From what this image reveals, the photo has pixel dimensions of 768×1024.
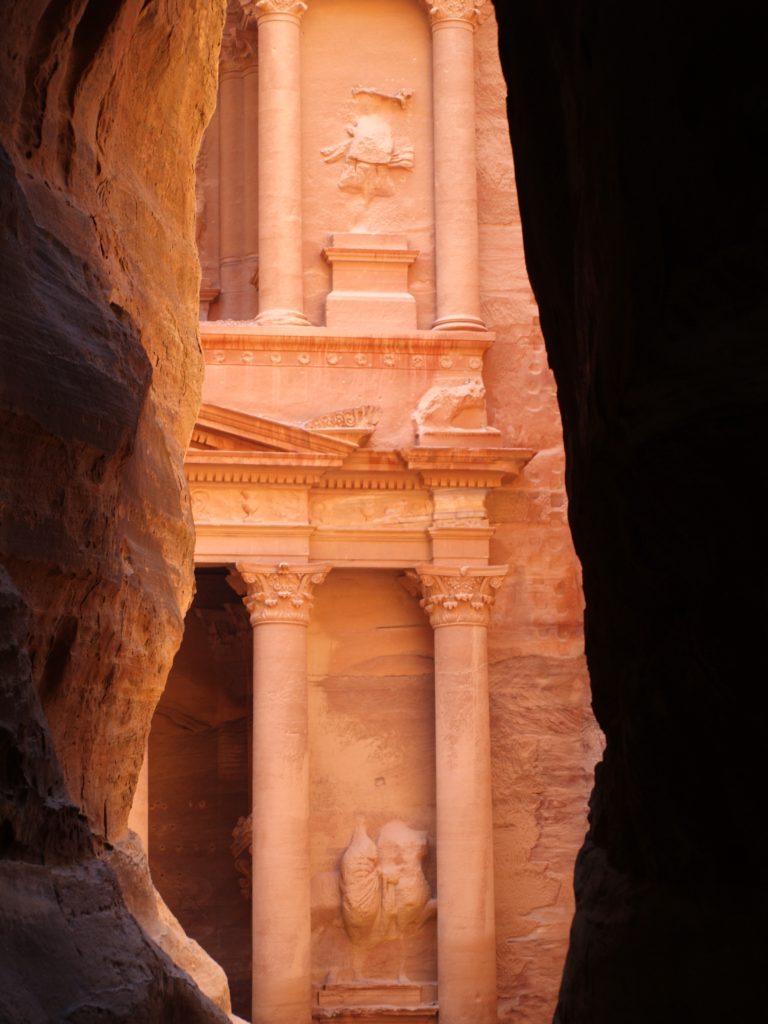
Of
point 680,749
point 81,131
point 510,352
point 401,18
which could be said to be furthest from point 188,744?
point 680,749

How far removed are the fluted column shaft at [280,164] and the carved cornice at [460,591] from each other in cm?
283

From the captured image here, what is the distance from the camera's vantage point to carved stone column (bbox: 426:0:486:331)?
645 inches

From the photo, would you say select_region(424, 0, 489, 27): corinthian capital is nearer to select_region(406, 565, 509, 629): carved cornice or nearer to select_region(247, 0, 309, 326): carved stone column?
select_region(247, 0, 309, 326): carved stone column

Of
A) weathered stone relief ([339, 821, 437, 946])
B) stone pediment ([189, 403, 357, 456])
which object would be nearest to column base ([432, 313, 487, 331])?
stone pediment ([189, 403, 357, 456])

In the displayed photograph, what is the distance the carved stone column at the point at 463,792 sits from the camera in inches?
580

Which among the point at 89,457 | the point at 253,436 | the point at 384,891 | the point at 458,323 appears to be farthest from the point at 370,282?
the point at 89,457

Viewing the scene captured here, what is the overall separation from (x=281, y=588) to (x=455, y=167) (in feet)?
15.1

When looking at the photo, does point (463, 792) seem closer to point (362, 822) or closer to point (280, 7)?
point (362, 822)

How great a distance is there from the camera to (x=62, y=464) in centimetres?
332

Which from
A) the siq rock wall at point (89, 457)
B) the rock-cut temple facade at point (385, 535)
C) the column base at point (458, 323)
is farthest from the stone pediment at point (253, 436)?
the siq rock wall at point (89, 457)

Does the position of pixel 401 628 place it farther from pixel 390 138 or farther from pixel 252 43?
pixel 252 43

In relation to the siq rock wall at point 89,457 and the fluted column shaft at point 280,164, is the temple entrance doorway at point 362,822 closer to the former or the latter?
the fluted column shaft at point 280,164

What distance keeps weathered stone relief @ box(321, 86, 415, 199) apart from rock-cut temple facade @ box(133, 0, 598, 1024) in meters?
0.02

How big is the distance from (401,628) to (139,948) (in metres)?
13.2
